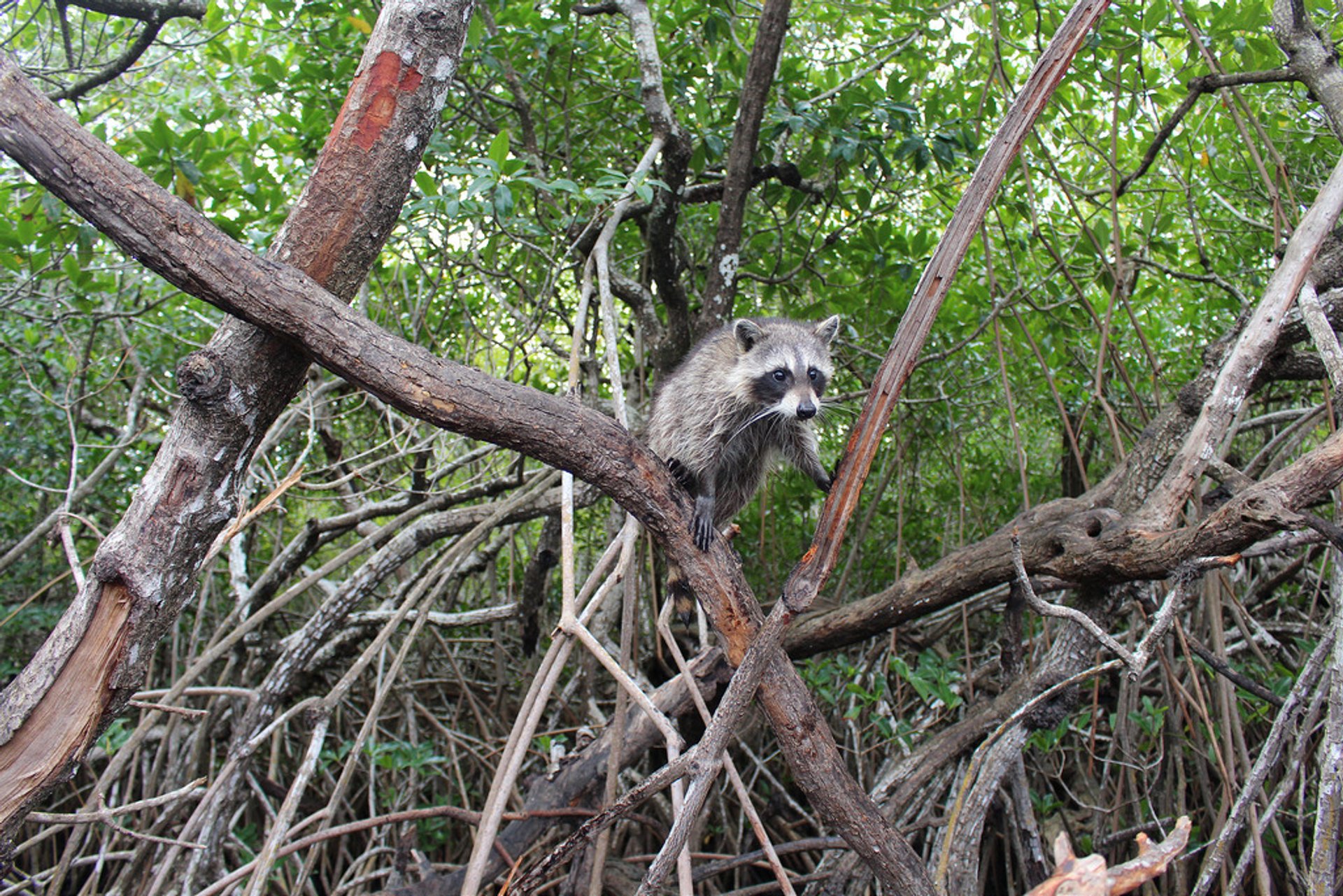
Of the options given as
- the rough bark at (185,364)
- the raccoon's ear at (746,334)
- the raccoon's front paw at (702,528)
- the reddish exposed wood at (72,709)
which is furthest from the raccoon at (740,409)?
the reddish exposed wood at (72,709)

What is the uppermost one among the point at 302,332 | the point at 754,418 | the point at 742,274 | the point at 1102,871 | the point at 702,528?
the point at 742,274

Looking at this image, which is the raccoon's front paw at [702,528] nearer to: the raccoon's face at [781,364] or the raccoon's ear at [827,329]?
the raccoon's face at [781,364]

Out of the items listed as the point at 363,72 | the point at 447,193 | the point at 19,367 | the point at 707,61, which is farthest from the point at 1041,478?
the point at 19,367

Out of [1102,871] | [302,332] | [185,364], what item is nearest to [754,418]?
[302,332]

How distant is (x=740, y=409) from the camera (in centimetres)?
324

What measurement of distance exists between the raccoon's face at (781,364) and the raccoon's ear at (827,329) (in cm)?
2

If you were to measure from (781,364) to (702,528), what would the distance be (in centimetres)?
110

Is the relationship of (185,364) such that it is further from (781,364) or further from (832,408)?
(832,408)

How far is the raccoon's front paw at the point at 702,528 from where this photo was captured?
6.93ft

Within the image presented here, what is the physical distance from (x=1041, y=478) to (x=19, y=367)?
5.68m

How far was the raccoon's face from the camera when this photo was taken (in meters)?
3.09

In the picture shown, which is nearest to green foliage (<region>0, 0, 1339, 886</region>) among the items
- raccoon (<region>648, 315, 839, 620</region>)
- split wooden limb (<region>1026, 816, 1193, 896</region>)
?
raccoon (<region>648, 315, 839, 620</region>)

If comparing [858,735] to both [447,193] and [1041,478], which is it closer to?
Answer: [1041,478]

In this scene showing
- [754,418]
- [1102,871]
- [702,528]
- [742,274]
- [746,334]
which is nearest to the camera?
[1102,871]
